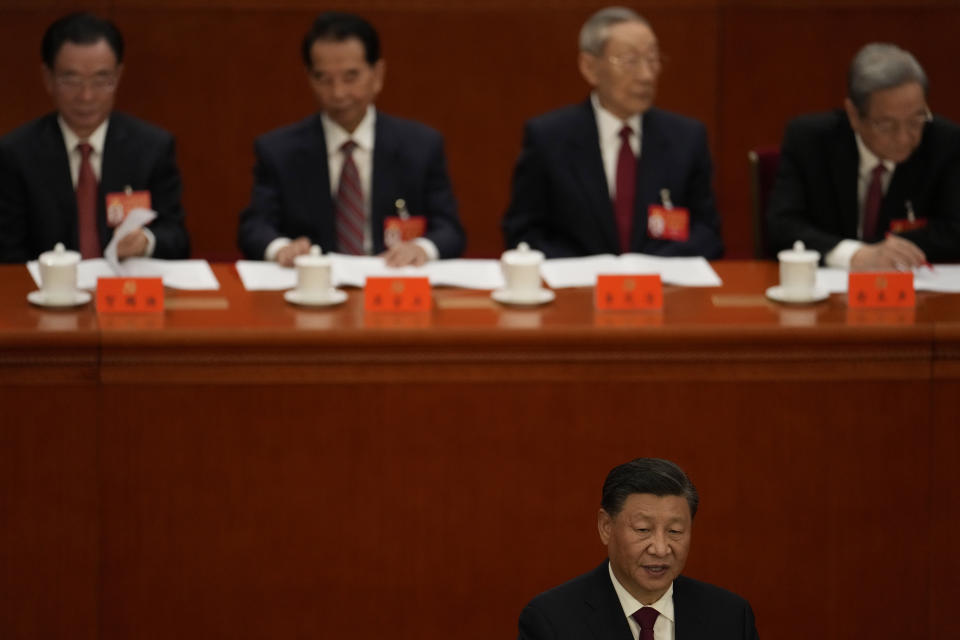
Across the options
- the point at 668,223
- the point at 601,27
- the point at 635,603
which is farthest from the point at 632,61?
the point at 635,603

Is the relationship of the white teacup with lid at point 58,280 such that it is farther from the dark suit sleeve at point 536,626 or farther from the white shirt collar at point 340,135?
the dark suit sleeve at point 536,626

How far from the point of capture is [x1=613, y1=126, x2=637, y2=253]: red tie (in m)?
3.96

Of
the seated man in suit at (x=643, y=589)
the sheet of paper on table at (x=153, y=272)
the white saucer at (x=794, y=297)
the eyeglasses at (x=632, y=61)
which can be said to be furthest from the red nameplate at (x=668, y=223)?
the seated man in suit at (x=643, y=589)

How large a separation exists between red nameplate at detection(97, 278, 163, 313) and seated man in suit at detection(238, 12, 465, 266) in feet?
2.85

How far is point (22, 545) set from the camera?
2.79 metres

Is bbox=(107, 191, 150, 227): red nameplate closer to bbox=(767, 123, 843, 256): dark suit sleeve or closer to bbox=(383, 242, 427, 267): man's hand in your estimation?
bbox=(383, 242, 427, 267): man's hand

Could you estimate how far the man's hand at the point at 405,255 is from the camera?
3.48 meters

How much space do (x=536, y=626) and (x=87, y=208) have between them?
7.54ft

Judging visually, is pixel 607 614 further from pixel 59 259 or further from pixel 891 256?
pixel 891 256

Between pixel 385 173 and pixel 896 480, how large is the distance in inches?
64.8

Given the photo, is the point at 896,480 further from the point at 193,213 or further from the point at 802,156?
the point at 193,213

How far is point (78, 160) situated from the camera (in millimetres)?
3883

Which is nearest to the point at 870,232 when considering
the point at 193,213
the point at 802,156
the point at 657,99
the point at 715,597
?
the point at 802,156

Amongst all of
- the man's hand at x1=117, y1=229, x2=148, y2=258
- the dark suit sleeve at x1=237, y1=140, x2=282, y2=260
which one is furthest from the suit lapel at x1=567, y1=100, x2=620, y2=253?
the man's hand at x1=117, y1=229, x2=148, y2=258
